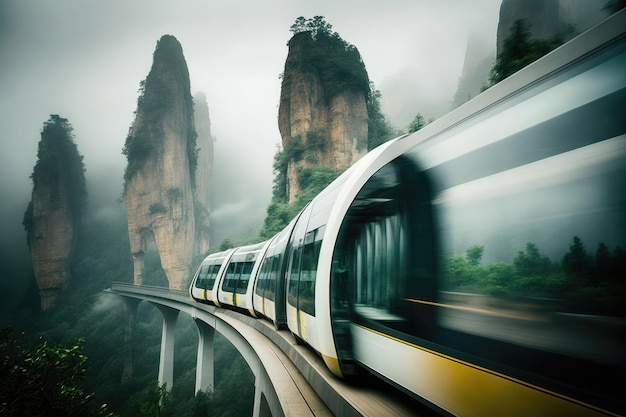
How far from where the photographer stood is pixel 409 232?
3158mm

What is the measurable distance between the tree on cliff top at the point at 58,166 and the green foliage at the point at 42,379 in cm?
5865

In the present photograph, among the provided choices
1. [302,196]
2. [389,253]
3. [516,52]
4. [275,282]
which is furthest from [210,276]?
[516,52]

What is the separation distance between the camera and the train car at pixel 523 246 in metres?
1.46

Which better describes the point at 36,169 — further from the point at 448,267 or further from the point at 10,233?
the point at 448,267

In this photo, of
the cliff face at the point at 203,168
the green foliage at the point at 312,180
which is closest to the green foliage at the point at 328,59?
the green foliage at the point at 312,180

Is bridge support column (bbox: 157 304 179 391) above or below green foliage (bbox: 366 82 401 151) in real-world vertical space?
below

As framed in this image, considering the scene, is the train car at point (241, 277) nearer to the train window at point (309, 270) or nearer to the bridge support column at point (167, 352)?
the train window at point (309, 270)

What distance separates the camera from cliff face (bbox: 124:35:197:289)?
44125 millimetres

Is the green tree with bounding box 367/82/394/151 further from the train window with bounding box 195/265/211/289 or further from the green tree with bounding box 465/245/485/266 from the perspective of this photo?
the green tree with bounding box 465/245/485/266

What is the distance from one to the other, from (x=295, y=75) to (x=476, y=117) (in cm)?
3256

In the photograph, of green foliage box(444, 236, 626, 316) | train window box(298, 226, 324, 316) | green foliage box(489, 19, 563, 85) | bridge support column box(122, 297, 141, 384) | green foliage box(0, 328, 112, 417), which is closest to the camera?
green foliage box(444, 236, 626, 316)

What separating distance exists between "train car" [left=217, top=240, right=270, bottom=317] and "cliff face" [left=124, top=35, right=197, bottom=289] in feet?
109

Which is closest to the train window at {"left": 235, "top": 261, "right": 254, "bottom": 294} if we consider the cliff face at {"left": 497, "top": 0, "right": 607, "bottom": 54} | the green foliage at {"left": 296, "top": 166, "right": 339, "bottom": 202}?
the green foliage at {"left": 296, "top": 166, "right": 339, "bottom": 202}

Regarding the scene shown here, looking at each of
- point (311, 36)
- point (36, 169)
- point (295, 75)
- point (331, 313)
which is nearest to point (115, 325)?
point (36, 169)
